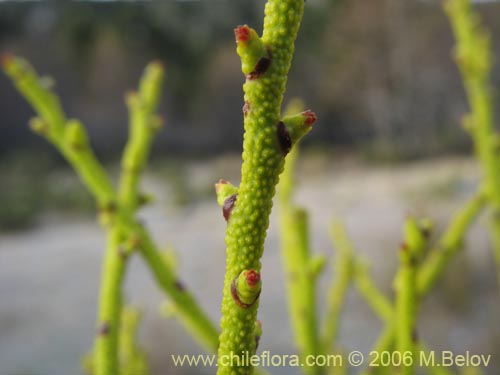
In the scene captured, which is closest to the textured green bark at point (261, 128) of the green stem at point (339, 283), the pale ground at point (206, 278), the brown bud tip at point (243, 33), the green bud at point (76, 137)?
the brown bud tip at point (243, 33)

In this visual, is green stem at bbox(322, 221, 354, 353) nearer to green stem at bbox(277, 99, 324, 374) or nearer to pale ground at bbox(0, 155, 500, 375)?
green stem at bbox(277, 99, 324, 374)

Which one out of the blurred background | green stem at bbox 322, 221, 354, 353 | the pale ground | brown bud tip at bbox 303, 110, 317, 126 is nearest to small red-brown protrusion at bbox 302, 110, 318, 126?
brown bud tip at bbox 303, 110, 317, 126

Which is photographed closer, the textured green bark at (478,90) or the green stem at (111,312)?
the green stem at (111,312)

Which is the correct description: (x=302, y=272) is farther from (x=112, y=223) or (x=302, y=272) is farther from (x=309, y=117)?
(x=309, y=117)

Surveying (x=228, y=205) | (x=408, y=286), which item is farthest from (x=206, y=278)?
(x=228, y=205)

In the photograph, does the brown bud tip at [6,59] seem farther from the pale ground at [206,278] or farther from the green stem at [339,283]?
the pale ground at [206,278]

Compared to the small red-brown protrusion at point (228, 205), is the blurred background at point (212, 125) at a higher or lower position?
higher
